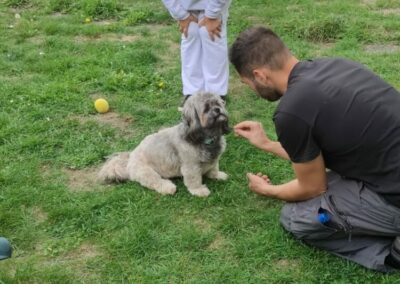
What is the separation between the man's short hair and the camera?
11.3ft

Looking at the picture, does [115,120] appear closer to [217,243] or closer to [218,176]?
[218,176]

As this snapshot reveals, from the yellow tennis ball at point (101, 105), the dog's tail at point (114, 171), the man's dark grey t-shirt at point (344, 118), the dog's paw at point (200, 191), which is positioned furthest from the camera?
the yellow tennis ball at point (101, 105)

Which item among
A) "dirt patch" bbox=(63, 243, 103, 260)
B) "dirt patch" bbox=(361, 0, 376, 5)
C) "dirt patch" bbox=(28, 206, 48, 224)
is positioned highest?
"dirt patch" bbox=(361, 0, 376, 5)

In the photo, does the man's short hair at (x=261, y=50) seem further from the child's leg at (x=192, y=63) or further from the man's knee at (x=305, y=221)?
the child's leg at (x=192, y=63)

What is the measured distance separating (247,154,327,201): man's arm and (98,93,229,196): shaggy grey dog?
540 millimetres

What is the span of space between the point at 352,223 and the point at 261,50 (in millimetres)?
1217

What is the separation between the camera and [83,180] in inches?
192

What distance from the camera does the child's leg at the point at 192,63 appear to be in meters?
5.76

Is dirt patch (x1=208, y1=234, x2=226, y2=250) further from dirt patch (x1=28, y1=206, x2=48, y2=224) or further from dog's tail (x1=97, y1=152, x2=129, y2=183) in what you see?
dirt patch (x1=28, y1=206, x2=48, y2=224)

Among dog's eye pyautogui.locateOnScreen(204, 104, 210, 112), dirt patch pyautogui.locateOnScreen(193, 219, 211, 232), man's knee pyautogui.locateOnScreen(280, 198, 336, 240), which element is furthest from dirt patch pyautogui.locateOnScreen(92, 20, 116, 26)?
man's knee pyautogui.locateOnScreen(280, 198, 336, 240)

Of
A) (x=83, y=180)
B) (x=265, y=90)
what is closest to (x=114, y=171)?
(x=83, y=180)

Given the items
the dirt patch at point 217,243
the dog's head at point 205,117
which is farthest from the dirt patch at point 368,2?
the dirt patch at point 217,243

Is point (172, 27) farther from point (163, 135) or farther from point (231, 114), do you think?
point (163, 135)

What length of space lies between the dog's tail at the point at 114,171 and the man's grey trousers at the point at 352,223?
5.27 ft
